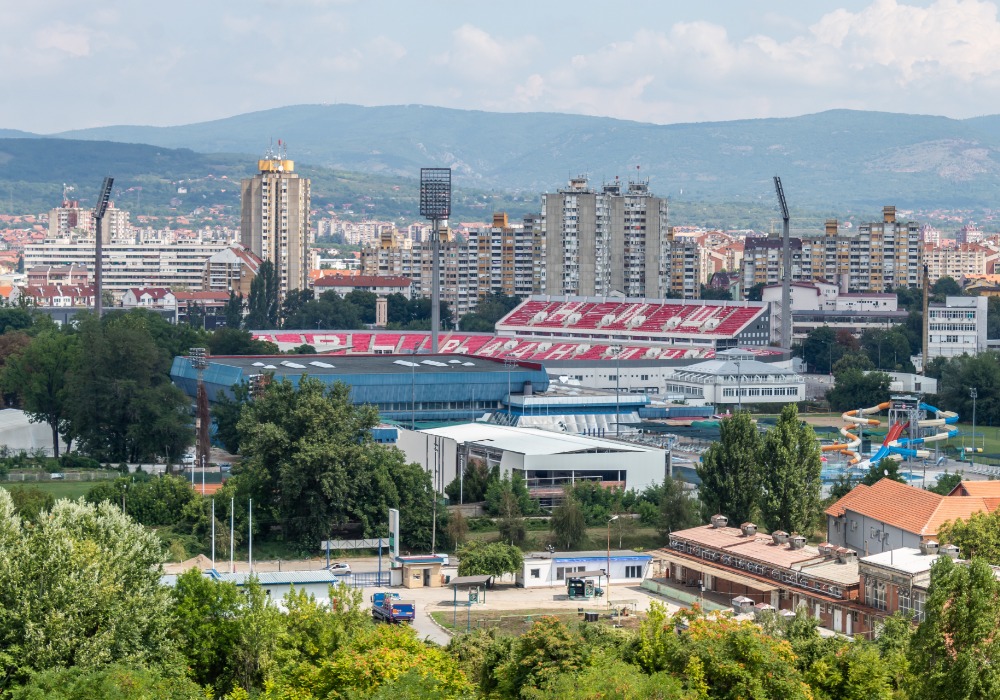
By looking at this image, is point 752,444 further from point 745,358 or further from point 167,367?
point 745,358

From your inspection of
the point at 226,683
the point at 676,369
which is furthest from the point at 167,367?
the point at 226,683

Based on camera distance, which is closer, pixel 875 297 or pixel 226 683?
pixel 226 683

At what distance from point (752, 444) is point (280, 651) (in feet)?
53.0

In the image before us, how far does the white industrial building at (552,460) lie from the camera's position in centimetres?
4050

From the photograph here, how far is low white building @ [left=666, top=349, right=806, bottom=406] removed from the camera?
65.8 meters

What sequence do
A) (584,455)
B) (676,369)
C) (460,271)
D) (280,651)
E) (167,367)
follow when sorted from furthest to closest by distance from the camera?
(460,271), (676,369), (167,367), (584,455), (280,651)

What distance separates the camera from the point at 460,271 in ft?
362

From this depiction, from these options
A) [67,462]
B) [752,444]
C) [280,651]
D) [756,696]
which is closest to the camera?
[756,696]

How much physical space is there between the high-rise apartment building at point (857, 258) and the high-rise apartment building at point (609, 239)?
18.0 meters

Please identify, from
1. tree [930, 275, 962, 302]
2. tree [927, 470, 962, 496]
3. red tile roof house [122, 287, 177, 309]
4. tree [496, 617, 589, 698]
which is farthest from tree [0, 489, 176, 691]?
tree [930, 275, 962, 302]

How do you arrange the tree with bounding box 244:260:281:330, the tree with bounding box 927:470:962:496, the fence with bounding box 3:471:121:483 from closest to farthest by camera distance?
1. the tree with bounding box 927:470:962:496
2. the fence with bounding box 3:471:121:483
3. the tree with bounding box 244:260:281:330

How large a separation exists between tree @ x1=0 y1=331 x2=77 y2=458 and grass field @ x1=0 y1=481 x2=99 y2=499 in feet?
19.6

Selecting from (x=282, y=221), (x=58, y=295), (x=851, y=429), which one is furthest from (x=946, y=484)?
(x=58, y=295)

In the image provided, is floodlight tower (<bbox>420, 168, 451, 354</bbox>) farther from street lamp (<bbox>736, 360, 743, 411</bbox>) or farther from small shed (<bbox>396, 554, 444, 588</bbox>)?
small shed (<bbox>396, 554, 444, 588</bbox>)
